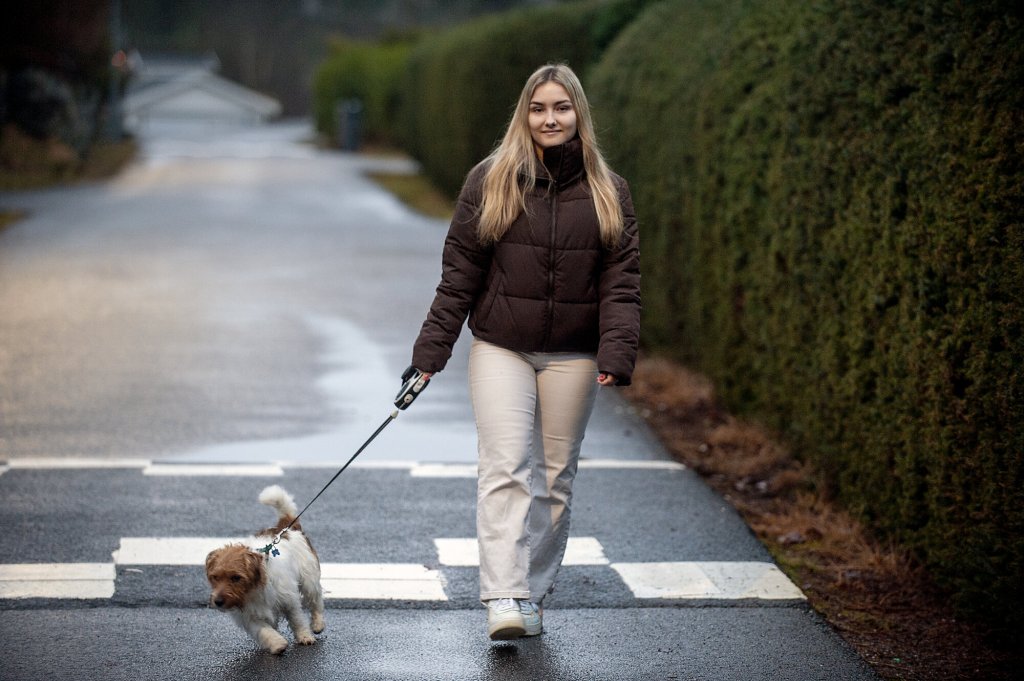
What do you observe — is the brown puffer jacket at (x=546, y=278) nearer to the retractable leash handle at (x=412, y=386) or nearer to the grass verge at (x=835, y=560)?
the retractable leash handle at (x=412, y=386)

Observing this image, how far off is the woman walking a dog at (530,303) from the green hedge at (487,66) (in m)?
10.9

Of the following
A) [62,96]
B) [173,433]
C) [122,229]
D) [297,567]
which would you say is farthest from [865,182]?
[62,96]

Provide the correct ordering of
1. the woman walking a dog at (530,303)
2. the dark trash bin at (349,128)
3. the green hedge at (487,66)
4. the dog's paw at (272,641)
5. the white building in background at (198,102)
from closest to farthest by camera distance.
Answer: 1. the dog's paw at (272,641)
2. the woman walking a dog at (530,303)
3. the green hedge at (487,66)
4. the dark trash bin at (349,128)
5. the white building in background at (198,102)

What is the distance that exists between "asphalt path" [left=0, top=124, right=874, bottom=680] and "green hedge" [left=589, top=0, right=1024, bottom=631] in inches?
28.0

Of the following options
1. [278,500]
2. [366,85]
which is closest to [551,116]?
[278,500]

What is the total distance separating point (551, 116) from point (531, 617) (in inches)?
75.4

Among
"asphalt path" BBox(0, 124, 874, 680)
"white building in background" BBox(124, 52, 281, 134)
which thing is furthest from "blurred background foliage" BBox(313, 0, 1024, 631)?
"white building in background" BBox(124, 52, 281, 134)

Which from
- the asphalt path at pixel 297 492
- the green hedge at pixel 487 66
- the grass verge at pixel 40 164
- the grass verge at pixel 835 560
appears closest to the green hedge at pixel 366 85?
the green hedge at pixel 487 66

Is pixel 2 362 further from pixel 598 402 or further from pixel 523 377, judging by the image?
pixel 523 377

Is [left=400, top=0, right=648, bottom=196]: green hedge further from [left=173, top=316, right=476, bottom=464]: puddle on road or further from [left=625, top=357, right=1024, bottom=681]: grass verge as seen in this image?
[left=625, top=357, right=1024, bottom=681]: grass verge

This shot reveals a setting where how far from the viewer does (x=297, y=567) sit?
5.02m

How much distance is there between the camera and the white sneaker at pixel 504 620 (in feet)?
16.3

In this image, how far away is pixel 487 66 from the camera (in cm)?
2452

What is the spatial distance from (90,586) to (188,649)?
2.84 feet
